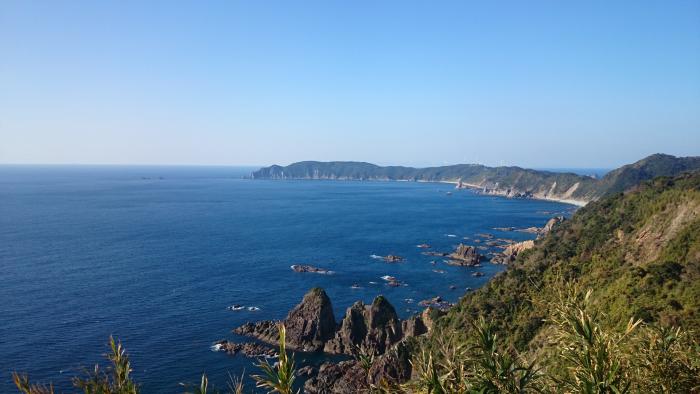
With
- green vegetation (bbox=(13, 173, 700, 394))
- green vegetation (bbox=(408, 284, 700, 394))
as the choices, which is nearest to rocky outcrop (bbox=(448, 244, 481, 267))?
green vegetation (bbox=(13, 173, 700, 394))

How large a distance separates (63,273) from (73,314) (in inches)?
970

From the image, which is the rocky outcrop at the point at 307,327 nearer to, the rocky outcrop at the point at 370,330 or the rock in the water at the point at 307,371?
the rocky outcrop at the point at 370,330

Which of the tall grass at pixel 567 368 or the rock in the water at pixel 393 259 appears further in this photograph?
the rock in the water at pixel 393 259

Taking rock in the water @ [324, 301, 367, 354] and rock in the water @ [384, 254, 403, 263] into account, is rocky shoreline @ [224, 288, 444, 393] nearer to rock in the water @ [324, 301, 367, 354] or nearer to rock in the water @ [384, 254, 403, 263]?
→ rock in the water @ [324, 301, 367, 354]

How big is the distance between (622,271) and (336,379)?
1334 inches

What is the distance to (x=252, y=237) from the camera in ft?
441

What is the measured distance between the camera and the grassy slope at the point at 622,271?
125 ft

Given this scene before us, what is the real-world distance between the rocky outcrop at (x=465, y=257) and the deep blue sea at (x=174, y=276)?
319 centimetres

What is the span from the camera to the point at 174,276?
3588 inches

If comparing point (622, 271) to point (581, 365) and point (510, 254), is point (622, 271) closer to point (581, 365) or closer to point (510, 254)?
point (581, 365)

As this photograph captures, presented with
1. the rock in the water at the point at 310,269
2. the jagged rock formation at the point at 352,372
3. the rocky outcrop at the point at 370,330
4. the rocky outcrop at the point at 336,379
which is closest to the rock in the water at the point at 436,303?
the rocky outcrop at the point at 370,330

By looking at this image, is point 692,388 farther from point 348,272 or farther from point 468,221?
point 468,221

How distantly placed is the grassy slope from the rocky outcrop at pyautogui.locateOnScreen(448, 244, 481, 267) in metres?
20.9

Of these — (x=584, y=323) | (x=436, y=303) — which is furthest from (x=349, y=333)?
(x=584, y=323)
